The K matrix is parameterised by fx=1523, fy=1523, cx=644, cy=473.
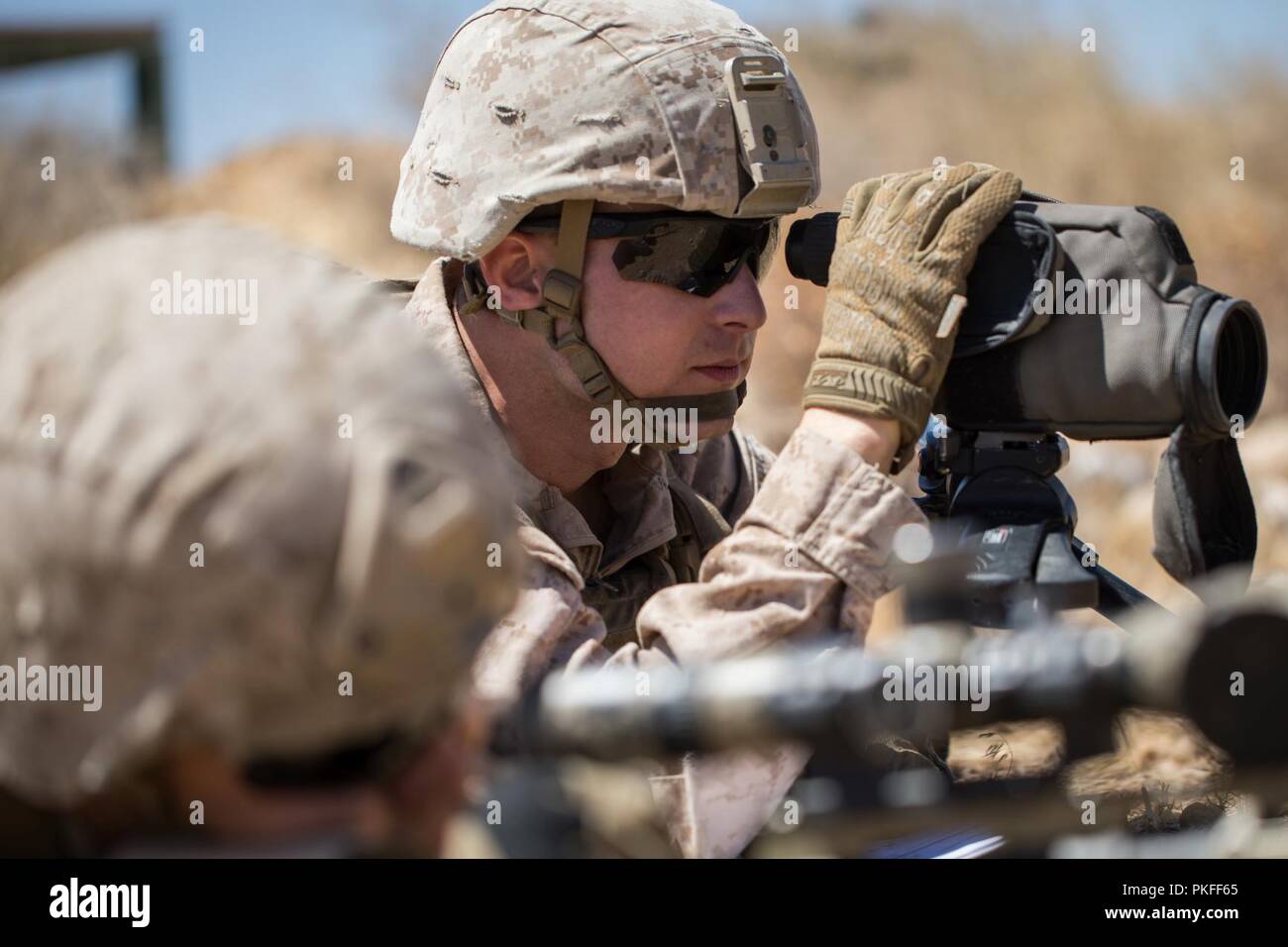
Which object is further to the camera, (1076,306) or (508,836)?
(1076,306)

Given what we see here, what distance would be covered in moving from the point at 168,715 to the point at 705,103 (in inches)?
77.9

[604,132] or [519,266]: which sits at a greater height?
[604,132]

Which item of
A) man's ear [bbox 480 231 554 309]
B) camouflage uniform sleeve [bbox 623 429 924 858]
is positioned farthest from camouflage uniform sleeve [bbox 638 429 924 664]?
man's ear [bbox 480 231 554 309]

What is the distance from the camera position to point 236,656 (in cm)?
108

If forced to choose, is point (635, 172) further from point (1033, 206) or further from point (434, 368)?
point (434, 368)

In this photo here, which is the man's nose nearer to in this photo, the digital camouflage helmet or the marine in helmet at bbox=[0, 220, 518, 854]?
the digital camouflage helmet

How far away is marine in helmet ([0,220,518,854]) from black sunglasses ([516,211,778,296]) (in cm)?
164

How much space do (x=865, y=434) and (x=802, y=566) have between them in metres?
0.23

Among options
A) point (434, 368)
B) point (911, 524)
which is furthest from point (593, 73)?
point (434, 368)

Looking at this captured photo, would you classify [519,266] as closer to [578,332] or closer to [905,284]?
[578,332]

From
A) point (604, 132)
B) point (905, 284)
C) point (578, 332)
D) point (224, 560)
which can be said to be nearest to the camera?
point (224, 560)

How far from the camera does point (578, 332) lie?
2.89 metres

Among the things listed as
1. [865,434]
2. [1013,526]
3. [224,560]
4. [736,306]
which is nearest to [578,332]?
[736,306]

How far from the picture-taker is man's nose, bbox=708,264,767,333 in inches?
111
